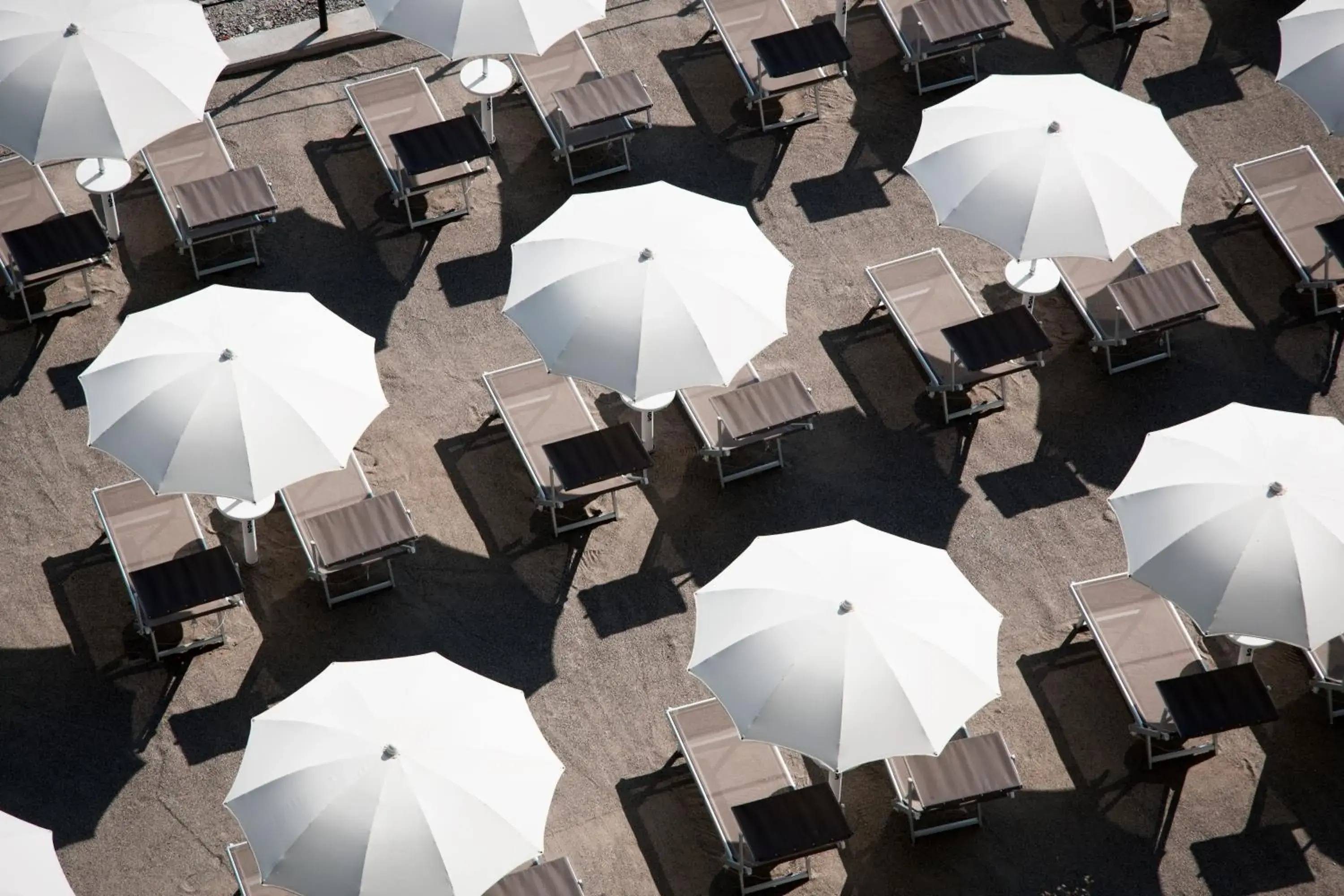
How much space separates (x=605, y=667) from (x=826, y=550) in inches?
99.8

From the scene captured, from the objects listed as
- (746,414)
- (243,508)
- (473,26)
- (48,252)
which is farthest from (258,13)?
(746,414)

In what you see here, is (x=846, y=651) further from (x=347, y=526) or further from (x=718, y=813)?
(x=347, y=526)

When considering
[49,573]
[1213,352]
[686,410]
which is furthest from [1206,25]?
[49,573]

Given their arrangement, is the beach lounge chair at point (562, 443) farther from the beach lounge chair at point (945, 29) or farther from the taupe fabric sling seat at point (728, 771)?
the beach lounge chair at point (945, 29)

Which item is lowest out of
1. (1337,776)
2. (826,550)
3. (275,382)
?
(1337,776)

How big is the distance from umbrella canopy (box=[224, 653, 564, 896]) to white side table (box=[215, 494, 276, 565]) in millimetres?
2644

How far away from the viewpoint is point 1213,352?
20000mm

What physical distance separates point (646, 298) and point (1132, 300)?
518cm

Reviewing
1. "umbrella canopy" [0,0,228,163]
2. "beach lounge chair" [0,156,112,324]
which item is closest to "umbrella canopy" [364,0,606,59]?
"umbrella canopy" [0,0,228,163]

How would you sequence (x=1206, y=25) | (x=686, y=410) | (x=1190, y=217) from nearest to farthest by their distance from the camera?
(x=686, y=410), (x=1190, y=217), (x=1206, y=25)

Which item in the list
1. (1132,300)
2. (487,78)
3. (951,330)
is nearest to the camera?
(951,330)

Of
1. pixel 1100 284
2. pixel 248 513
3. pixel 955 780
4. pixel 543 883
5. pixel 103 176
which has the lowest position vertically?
pixel 955 780

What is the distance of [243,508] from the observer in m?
17.7

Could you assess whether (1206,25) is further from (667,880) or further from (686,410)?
(667,880)
